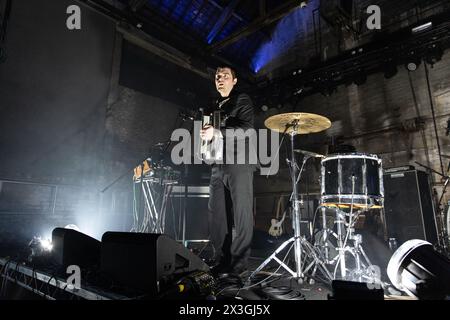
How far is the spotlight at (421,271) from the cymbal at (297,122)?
1520 millimetres

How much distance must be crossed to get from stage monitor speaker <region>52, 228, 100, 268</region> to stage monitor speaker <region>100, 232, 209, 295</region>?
0.55 metres

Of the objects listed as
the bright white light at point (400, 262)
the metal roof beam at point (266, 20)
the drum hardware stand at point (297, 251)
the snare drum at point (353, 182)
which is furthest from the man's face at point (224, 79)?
the metal roof beam at point (266, 20)

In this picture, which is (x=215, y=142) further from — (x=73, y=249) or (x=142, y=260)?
(x=73, y=249)

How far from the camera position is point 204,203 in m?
4.72

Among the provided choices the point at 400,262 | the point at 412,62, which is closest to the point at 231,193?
the point at 400,262

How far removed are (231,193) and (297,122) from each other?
123 cm

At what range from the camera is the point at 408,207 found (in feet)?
14.6

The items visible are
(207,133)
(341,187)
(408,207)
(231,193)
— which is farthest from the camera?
(408,207)

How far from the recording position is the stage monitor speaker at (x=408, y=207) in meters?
4.30

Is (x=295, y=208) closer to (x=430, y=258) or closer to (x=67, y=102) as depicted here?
(x=430, y=258)

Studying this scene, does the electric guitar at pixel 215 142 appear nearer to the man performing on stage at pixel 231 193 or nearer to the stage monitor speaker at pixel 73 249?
the man performing on stage at pixel 231 193

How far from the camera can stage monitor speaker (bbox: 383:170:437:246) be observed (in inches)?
169

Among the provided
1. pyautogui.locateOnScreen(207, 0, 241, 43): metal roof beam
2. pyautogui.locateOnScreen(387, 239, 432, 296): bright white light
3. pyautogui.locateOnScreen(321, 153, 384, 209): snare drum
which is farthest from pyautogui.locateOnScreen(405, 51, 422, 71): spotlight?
pyautogui.locateOnScreen(387, 239, 432, 296): bright white light
